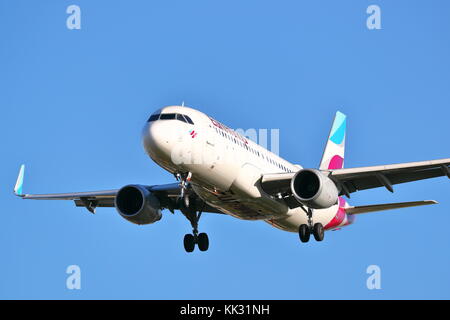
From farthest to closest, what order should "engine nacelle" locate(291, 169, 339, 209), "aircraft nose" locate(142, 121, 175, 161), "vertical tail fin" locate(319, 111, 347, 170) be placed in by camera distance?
"vertical tail fin" locate(319, 111, 347, 170) < "engine nacelle" locate(291, 169, 339, 209) < "aircraft nose" locate(142, 121, 175, 161)

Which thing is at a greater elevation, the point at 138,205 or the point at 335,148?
the point at 335,148

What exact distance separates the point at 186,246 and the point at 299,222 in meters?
5.38

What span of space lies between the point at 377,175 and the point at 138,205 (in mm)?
10945

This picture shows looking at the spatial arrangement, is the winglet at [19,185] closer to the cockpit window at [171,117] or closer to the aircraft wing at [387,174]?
the cockpit window at [171,117]

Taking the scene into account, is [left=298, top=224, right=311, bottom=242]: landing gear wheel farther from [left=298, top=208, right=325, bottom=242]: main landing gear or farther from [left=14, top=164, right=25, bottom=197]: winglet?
[left=14, top=164, right=25, bottom=197]: winglet

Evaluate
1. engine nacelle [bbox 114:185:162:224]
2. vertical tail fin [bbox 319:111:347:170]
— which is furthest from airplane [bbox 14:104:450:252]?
vertical tail fin [bbox 319:111:347:170]

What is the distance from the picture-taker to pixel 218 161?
36688 millimetres

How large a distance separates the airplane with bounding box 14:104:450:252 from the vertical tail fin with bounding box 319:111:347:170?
18.6 feet

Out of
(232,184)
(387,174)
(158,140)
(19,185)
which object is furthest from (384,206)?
(19,185)

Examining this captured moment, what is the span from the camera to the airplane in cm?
3575

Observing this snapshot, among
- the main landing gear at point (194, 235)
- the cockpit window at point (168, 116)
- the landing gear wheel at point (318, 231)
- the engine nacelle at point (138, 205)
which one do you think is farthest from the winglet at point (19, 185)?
the landing gear wheel at point (318, 231)

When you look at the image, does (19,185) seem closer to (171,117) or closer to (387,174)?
(171,117)
